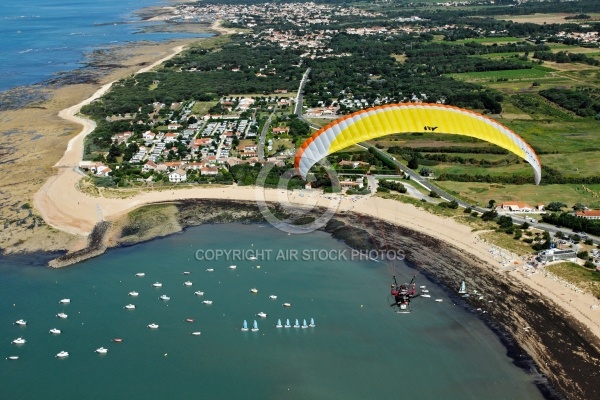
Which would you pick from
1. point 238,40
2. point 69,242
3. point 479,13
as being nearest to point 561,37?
point 479,13

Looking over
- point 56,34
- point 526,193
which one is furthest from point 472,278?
point 56,34

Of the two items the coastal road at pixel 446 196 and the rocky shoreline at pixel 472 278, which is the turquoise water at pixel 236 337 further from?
the coastal road at pixel 446 196

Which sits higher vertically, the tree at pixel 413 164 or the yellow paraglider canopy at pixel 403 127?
the yellow paraglider canopy at pixel 403 127

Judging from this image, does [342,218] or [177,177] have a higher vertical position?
[177,177]

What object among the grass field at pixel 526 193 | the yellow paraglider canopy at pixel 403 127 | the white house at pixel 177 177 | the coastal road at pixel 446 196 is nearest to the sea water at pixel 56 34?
the white house at pixel 177 177

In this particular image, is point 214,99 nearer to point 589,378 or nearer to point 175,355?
point 175,355

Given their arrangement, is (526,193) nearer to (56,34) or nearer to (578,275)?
(578,275)
